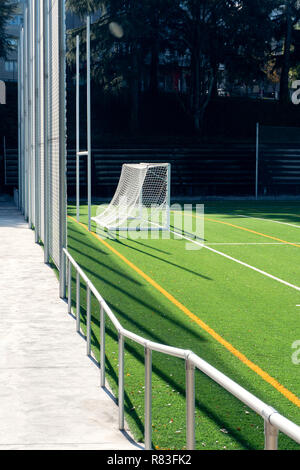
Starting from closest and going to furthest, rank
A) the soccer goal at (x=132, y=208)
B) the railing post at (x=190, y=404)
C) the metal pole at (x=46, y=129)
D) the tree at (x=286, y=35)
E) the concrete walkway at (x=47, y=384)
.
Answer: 1. the railing post at (x=190, y=404)
2. the concrete walkway at (x=47, y=384)
3. the metal pole at (x=46, y=129)
4. the soccer goal at (x=132, y=208)
5. the tree at (x=286, y=35)

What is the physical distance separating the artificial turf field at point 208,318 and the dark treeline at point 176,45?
24.8 metres

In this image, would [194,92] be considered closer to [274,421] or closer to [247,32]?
[247,32]

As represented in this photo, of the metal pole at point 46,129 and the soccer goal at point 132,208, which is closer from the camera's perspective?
the metal pole at point 46,129

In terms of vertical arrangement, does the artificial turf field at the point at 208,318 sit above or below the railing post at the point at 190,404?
below

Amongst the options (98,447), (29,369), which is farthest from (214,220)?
(98,447)

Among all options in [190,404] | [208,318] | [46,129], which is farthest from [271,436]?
[46,129]

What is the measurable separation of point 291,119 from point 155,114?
375 inches

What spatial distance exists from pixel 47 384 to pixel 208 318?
148 inches

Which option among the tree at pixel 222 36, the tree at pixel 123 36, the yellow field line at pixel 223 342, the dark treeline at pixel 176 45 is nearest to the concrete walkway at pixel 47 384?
the yellow field line at pixel 223 342

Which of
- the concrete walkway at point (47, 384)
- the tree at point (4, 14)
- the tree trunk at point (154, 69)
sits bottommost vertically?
the concrete walkway at point (47, 384)

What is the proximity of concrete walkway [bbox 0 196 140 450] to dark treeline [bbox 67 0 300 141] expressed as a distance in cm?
3321

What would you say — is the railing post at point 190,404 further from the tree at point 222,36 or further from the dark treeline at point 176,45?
the tree at point 222,36

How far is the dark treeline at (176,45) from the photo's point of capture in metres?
42.8

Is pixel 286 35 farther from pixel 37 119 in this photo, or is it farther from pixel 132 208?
pixel 37 119
